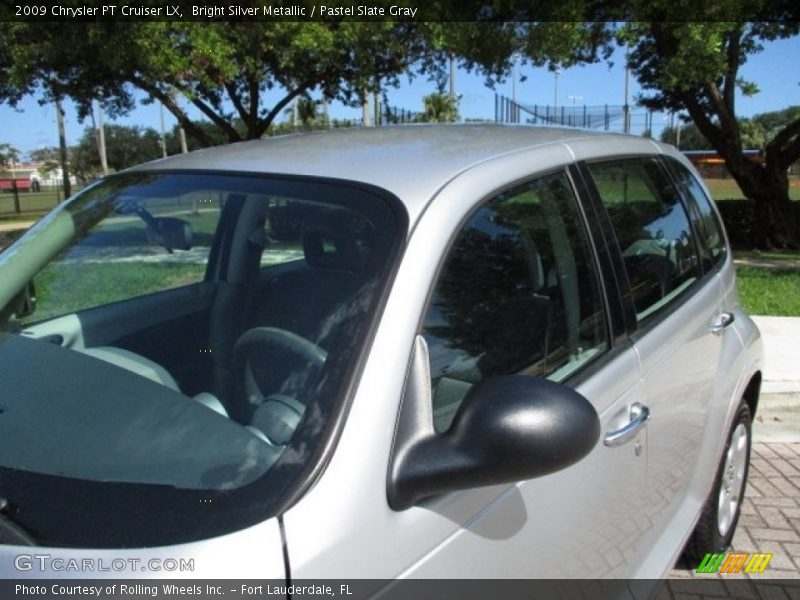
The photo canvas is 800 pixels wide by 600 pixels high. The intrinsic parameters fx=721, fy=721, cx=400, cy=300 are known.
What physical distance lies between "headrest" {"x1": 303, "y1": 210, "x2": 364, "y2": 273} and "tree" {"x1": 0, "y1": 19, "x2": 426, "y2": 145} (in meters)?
9.27

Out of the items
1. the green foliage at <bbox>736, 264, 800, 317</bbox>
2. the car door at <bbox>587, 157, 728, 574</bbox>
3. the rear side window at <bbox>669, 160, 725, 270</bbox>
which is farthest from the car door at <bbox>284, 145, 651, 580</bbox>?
the green foliage at <bbox>736, 264, 800, 317</bbox>

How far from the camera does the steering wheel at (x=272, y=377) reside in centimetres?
152

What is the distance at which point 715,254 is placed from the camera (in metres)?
3.21

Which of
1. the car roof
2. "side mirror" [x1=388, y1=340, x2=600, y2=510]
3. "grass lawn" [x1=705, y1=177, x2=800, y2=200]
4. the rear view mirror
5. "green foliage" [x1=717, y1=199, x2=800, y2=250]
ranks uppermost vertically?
the car roof

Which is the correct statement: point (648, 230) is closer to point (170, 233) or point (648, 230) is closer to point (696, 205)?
point (696, 205)

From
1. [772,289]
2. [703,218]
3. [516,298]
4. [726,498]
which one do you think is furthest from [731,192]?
[516,298]

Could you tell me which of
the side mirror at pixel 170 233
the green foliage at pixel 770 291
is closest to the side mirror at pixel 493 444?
the side mirror at pixel 170 233

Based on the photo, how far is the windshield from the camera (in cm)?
132

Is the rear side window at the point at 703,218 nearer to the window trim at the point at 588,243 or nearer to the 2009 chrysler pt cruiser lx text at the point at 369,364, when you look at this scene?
the 2009 chrysler pt cruiser lx text at the point at 369,364

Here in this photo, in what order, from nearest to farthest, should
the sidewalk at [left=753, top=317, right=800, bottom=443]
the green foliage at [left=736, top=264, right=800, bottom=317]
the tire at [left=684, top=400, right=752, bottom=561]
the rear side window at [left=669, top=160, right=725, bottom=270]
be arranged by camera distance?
the tire at [left=684, top=400, right=752, bottom=561]
the rear side window at [left=669, top=160, right=725, bottom=270]
the sidewalk at [left=753, top=317, right=800, bottom=443]
the green foliage at [left=736, top=264, right=800, bottom=317]

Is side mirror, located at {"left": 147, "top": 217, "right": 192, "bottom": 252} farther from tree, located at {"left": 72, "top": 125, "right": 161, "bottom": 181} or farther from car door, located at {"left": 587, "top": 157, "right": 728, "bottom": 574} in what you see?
tree, located at {"left": 72, "top": 125, "right": 161, "bottom": 181}

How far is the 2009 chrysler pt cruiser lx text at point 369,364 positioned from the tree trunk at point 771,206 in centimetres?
1312

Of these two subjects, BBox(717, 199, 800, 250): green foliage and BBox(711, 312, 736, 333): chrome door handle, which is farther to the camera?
BBox(717, 199, 800, 250): green foliage

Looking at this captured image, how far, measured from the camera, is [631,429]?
200cm
